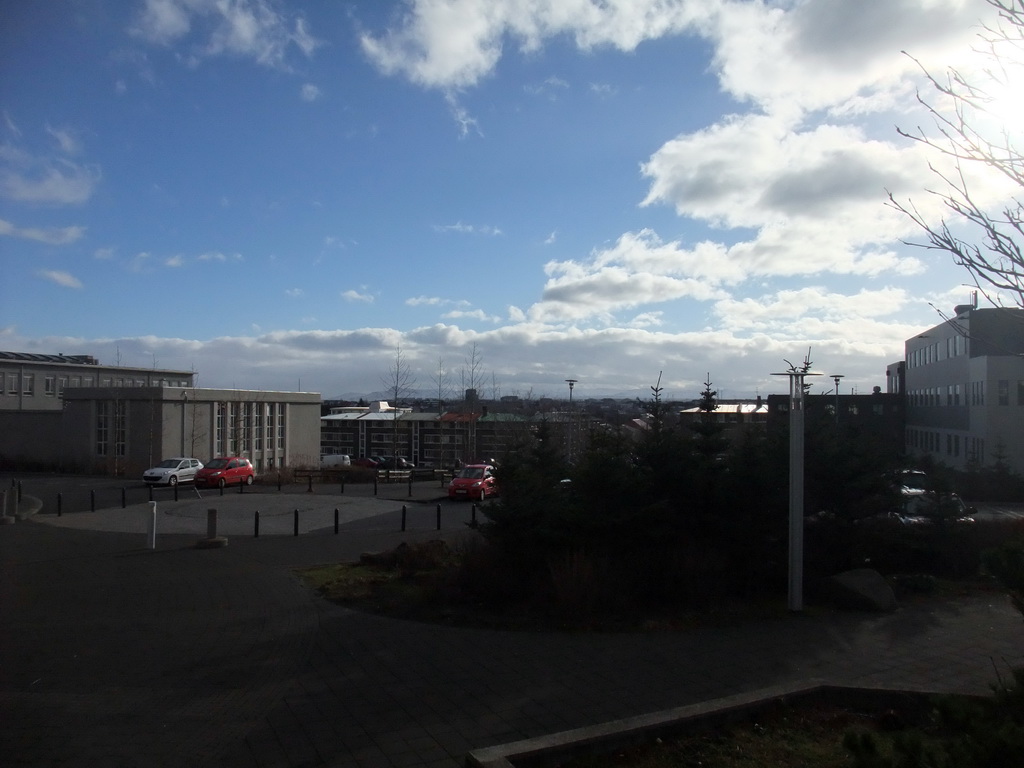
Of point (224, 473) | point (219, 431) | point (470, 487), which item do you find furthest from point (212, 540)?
point (219, 431)

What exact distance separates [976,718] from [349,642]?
6834 mm

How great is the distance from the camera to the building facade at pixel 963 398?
4222cm

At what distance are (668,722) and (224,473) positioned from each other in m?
33.2

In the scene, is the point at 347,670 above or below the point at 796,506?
below

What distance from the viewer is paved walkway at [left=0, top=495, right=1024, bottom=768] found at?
6152 mm

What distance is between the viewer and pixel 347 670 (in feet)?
26.1

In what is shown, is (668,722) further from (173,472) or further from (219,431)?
(219,431)

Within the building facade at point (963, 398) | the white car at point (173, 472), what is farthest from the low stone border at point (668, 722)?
the white car at point (173, 472)

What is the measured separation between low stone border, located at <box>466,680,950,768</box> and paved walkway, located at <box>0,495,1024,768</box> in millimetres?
481

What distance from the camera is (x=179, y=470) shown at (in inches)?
1451

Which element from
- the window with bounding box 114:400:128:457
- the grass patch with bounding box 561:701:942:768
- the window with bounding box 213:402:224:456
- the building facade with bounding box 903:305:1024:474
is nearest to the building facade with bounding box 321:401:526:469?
the window with bounding box 213:402:224:456

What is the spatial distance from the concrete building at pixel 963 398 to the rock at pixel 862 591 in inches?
944

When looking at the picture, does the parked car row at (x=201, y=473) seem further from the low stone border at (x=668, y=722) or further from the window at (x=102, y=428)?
the low stone border at (x=668, y=722)

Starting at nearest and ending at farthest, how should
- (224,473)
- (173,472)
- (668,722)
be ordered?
1. (668,722)
2. (224,473)
3. (173,472)
